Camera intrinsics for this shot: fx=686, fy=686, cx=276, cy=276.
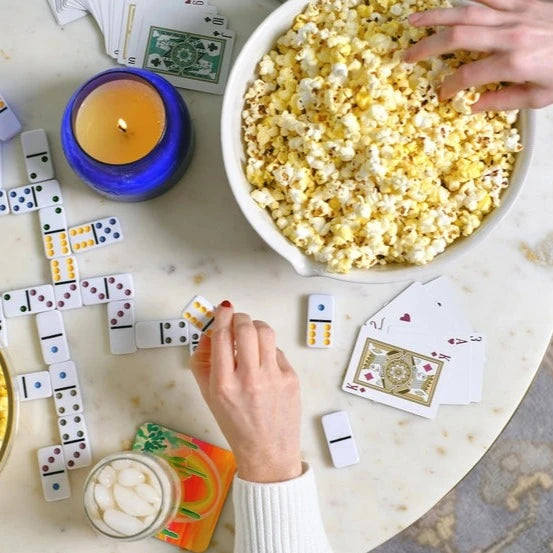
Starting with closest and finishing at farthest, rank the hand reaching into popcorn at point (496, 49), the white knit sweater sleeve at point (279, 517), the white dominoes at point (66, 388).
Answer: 1. the hand reaching into popcorn at point (496, 49)
2. the white knit sweater sleeve at point (279, 517)
3. the white dominoes at point (66, 388)

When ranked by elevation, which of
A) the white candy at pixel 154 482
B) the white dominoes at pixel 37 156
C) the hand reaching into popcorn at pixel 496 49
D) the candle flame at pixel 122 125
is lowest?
the white candy at pixel 154 482

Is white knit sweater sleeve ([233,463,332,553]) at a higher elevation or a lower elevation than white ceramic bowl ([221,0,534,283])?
lower

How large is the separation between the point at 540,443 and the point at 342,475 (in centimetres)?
82

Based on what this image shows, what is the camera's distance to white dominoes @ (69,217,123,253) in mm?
1052

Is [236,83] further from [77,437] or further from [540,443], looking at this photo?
[540,443]

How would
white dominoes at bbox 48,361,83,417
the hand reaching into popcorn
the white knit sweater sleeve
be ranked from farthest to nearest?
white dominoes at bbox 48,361,83,417 → the white knit sweater sleeve → the hand reaching into popcorn

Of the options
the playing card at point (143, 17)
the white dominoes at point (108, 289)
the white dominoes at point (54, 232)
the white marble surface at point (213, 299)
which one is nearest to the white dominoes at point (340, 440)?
the white marble surface at point (213, 299)

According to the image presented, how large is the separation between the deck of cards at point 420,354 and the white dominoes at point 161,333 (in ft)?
0.85

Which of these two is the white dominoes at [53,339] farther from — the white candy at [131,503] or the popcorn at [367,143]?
the popcorn at [367,143]

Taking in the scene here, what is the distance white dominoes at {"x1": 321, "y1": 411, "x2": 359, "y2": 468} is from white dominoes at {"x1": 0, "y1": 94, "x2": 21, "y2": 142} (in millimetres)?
652

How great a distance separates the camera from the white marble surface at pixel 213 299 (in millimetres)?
1028

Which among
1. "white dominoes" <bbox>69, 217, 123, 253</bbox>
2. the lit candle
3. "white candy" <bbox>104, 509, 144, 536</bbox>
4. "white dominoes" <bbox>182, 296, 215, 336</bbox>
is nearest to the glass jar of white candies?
"white candy" <bbox>104, 509, 144, 536</bbox>

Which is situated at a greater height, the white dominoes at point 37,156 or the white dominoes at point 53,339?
the white dominoes at point 37,156

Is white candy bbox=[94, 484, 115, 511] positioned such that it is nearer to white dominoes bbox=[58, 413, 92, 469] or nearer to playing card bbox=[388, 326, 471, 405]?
white dominoes bbox=[58, 413, 92, 469]
